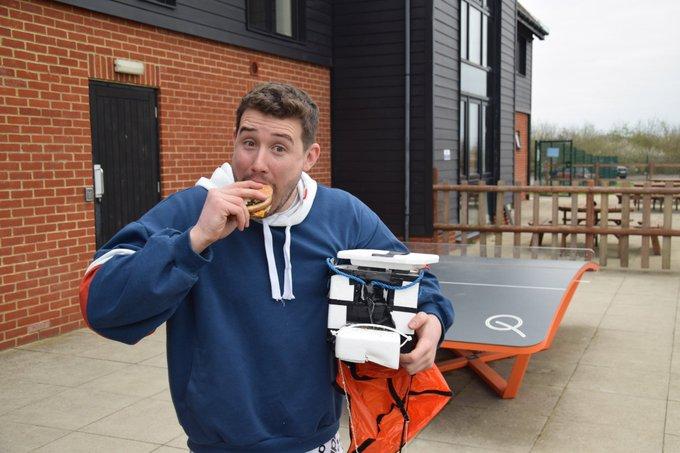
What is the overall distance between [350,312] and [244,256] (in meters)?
0.30

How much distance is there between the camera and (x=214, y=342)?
173cm

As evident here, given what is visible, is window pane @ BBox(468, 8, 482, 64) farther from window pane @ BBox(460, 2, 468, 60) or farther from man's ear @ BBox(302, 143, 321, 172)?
man's ear @ BBox(302, 143, 321, 172)

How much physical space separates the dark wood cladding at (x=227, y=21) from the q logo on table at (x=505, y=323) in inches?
184

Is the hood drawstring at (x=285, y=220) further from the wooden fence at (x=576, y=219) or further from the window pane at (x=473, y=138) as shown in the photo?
the window pane at (x=473, y=138)

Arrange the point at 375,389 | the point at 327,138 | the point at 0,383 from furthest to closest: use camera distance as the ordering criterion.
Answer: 1. the point at 327,138
2. the point at 0,383
3. the point at 375,389

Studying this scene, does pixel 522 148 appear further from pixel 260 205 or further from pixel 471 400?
pixel 260 205

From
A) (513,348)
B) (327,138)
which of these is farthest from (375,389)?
(327,138)

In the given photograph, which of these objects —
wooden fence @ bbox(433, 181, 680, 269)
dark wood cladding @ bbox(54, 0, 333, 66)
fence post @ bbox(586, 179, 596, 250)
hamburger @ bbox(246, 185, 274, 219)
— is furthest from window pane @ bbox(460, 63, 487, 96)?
hamburger @ bbox(246, 185, 274, 219)

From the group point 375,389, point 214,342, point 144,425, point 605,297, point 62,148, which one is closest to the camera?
point 214,342

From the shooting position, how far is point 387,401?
6.50ft

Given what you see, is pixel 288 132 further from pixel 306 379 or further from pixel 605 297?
pixel 605 297

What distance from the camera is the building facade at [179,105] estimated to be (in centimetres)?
618

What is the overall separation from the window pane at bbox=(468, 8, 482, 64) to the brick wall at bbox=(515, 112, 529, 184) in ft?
25.2

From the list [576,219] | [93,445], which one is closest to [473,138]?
[576,219]
